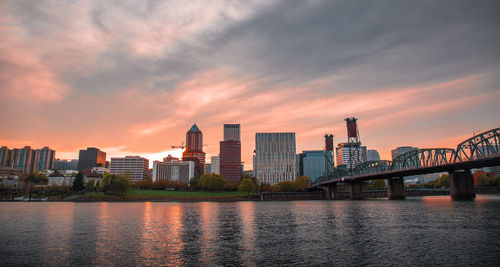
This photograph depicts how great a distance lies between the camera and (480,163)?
107875mm

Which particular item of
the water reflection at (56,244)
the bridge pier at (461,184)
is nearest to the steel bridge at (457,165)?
the bridge pier at (461,184)

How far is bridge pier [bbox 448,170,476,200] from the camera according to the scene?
128250 millimetres

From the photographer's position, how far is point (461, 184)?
130 meters

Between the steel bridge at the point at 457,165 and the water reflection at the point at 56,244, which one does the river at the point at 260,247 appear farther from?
the steel bridge at the point at 457,165

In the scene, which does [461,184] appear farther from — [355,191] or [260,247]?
[260,247]

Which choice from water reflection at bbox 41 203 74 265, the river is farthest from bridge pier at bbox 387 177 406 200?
water reflection at bbox 41 203 74 265

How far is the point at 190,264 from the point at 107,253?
10415mm

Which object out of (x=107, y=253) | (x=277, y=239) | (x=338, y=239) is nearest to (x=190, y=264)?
(x=107, y=253)

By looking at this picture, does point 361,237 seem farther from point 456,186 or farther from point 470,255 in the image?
point 456,186

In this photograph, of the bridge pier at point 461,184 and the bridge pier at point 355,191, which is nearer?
the bridge pier at point 461,184

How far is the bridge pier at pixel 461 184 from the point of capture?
128250 millimetres

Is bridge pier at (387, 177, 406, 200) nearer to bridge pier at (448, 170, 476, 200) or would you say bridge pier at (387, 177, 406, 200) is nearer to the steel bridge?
the steel bridge

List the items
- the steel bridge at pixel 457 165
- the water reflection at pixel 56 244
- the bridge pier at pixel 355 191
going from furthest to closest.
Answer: the bridge pier at pixel 355 191 → the steel bridge at pixel 457 165 → the water reflection at pixel 56 244

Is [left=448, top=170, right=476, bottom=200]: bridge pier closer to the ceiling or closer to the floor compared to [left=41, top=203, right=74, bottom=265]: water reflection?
closer to the ceiling
